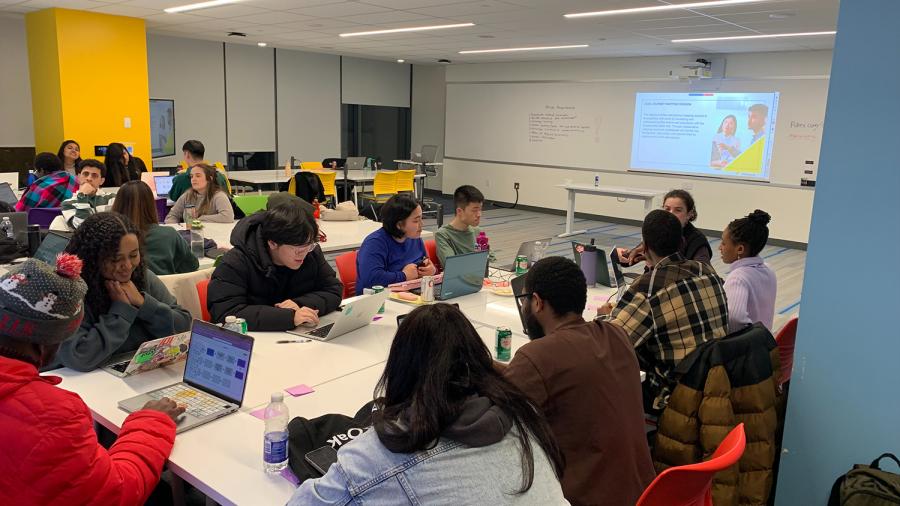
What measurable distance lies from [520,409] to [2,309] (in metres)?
1.19

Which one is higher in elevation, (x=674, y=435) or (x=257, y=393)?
(x=257, y=393)

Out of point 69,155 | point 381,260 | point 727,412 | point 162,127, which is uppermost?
point 162,127

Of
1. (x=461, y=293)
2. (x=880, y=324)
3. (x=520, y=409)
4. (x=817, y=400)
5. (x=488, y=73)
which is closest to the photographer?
(x=520, y=409)

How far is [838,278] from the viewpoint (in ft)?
8.11

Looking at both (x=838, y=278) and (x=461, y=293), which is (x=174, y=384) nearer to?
(x=461, y=293)

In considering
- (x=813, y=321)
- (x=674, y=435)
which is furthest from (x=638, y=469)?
(x=813, y=321)

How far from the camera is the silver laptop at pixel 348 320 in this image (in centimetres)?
304

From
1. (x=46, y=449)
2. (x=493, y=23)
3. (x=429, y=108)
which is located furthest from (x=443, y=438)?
(x=429, y=108)

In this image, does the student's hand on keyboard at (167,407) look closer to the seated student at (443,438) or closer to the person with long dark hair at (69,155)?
the seated student at (443,438)

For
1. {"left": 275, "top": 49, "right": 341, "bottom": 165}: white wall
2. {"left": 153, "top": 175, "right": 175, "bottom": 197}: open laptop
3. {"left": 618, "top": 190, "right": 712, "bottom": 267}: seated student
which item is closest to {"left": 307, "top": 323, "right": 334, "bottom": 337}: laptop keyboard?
{"left": 618, "top": 190, "right": 712, "bottom": 267}: seated student

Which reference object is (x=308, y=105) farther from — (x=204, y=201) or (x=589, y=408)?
(x=589, y=408)

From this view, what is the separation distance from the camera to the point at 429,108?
15102 millimetres

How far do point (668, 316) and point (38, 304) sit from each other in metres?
2.24

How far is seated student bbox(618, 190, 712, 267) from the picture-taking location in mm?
4234
